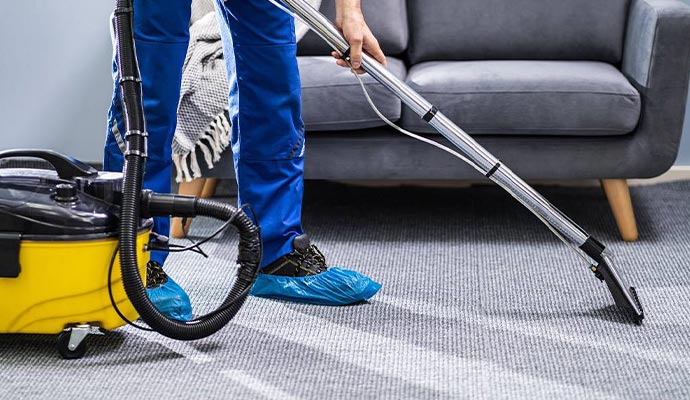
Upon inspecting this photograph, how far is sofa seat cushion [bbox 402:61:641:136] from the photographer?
89.0 inches

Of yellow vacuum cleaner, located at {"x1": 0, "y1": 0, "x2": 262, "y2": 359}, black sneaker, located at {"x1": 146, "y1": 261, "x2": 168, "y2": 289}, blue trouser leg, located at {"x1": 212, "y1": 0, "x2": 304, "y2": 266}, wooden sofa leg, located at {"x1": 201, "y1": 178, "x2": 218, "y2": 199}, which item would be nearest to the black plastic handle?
yellow vacuum cleaner, located at {"x1": 0, "y1": 0, "x2": 262, "y2": 359}

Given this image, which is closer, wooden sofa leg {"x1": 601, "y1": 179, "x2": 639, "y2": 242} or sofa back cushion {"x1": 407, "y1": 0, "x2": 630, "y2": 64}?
wooden sofa leg {"x1": 601, "y1": 179, "x2": 639, "y2": 242}

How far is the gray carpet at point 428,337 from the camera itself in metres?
1.45

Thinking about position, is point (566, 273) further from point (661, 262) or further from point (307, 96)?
point (307, 96)

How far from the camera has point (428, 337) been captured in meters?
1.66

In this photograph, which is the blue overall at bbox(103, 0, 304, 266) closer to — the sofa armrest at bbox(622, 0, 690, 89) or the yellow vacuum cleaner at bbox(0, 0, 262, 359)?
the yellow vacuum cleaner at bbox(0, 0, 262, 359)

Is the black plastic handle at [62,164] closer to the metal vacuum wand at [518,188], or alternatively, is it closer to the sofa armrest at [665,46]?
the metal vacuum wand at [518,188]

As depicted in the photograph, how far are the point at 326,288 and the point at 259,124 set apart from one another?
0.32 m

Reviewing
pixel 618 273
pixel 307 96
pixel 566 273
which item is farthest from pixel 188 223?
pixel 618 273

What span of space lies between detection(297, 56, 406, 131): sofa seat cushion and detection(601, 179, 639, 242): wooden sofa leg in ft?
1.79

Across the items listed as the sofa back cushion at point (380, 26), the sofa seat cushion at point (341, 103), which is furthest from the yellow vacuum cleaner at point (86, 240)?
the sofa back cushion at point (380, 26)

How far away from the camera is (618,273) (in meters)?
1.77

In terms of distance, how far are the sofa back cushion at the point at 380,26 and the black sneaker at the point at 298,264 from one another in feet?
3.08

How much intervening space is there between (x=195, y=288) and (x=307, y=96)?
0.56 metres
